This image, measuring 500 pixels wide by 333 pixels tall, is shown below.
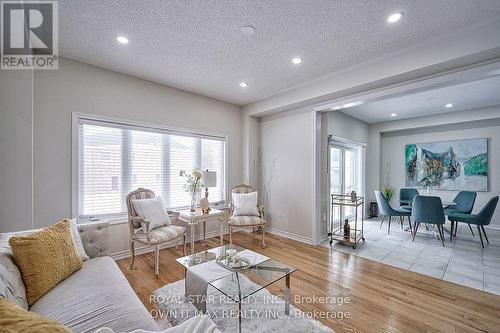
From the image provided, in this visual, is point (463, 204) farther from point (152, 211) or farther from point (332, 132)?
point (152, 211)

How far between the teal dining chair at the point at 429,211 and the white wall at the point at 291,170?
1.94 metres

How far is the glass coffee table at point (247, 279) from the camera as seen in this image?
5.52 feet

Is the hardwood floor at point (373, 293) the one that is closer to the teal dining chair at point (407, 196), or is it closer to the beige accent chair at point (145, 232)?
the beige accent chair at point (145, 232)

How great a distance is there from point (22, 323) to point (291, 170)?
3.85 m

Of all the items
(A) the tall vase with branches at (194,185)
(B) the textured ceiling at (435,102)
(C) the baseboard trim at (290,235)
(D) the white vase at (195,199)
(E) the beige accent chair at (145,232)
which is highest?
(B) the textured ceiling at (435,102)

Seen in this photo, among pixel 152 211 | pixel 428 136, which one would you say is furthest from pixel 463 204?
pixel 152 211

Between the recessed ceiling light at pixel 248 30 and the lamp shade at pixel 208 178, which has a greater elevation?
the recessed ceiling light at pixel 248 30

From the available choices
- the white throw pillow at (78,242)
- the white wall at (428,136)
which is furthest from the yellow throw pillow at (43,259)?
the white wall at (428,136)

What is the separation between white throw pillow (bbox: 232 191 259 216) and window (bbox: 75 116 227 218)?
645 millimetres

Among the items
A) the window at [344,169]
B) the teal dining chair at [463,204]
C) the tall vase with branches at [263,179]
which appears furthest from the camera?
the window at [344,169]

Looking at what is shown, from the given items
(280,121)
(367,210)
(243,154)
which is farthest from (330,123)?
(367,210)

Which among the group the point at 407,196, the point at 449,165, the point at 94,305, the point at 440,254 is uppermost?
the point at 449,165

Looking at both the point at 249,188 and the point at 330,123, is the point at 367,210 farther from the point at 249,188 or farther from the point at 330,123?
the point at 249,188

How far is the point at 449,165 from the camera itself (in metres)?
5.40
